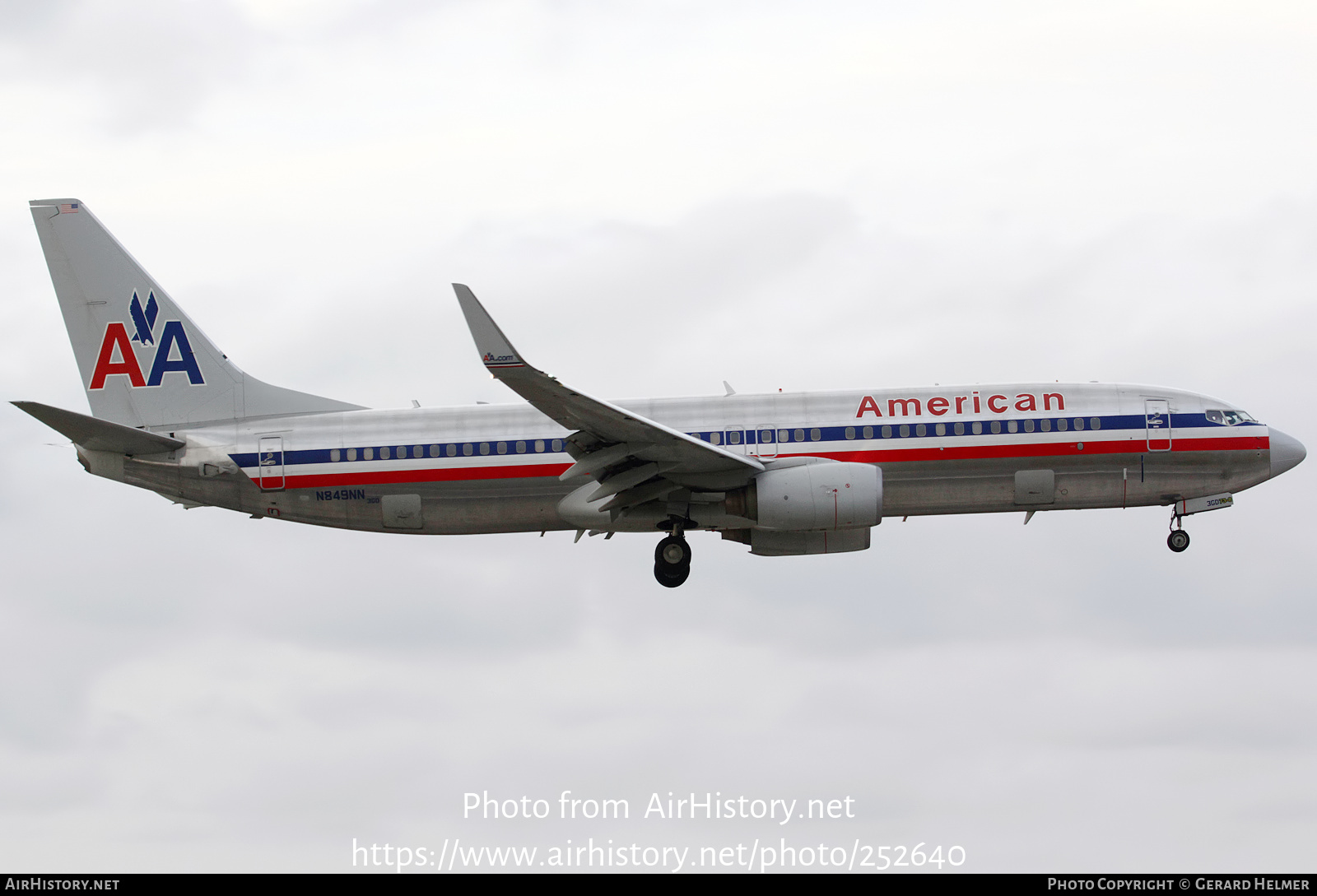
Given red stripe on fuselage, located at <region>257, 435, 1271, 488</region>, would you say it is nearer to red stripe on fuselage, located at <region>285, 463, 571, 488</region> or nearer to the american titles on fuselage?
red stripe on fuselage, located at <region>285, 463, 571, 488</region>

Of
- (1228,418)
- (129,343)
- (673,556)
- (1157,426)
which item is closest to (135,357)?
(129,343)

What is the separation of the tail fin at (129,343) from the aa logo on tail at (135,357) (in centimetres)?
2

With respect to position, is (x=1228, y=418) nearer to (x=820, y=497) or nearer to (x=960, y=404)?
(x=960, y=404)

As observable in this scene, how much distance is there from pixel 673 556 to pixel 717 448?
3126mm

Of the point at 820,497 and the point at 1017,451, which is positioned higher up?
the point at 1017,451

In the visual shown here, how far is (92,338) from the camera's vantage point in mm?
34219

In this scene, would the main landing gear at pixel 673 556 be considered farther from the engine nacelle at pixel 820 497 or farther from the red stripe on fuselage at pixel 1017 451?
the red stripe on fuselage at pixel 1017 451

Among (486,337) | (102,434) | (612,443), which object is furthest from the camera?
(102,434)

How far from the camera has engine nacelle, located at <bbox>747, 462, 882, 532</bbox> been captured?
2939 centimetres

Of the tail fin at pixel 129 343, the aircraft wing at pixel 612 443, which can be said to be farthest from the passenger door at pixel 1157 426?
the tail fin at pixel 129 343

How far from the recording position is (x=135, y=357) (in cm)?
3419

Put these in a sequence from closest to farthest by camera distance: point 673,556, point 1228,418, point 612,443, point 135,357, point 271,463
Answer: point 612,443 → point 673,556 → point 271,463 → point 1228,418 → point 135,357

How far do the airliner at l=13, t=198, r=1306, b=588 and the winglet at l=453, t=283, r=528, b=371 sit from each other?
16.0ft

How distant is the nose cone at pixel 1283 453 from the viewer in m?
32.8
